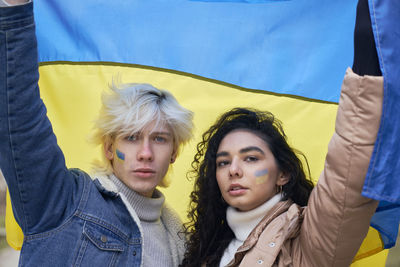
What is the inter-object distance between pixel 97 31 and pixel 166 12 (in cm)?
53

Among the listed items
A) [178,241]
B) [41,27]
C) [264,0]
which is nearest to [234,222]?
[178,241]

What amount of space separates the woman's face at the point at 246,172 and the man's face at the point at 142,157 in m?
0.31

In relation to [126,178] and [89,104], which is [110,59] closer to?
[89,104]

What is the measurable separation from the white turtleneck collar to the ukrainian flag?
0.96m

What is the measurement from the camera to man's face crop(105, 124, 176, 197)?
2.88 metres

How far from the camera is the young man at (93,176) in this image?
216 cm

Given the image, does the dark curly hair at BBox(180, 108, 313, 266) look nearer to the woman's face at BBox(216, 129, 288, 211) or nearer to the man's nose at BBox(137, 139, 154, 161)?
the woman's face at BBox(216, 129, 288, 211)

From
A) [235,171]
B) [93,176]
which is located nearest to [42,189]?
[93,176]

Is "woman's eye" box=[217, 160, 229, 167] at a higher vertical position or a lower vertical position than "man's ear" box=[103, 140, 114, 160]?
lower

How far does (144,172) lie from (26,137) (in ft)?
2.69

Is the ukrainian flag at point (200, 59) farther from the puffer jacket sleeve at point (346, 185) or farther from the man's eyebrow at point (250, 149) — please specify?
the puffer jacket sleeve at point (346, 185)

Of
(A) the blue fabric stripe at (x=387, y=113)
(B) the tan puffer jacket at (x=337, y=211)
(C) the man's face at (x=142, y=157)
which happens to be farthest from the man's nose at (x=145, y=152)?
(A) the blue fabric stripe at (x=387, y=113)

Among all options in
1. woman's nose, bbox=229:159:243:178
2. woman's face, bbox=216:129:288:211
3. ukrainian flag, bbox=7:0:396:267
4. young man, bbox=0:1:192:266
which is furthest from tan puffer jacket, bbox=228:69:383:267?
ukrainian flag, bbox=7:0:396:267

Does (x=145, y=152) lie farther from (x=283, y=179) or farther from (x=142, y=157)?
(x=283, y=179)
